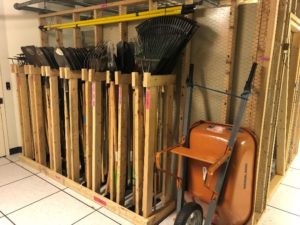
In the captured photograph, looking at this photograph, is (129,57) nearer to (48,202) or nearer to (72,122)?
(72,122)

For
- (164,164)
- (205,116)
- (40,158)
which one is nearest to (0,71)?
(40,158)

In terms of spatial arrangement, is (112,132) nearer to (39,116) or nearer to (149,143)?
(149,143)

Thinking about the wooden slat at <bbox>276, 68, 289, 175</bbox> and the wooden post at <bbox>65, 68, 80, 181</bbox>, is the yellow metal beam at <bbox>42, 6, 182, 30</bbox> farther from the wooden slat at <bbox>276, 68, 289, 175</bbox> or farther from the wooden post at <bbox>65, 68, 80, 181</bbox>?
the wooden slat at <bbox>276, 68, 289, 175</bbox>

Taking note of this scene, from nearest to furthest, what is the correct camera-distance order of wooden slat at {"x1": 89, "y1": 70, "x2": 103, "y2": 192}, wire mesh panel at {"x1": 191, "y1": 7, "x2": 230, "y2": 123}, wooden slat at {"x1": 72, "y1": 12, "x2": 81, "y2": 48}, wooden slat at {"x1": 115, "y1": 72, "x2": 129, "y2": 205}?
wire mesh panel at {"x1": 191, "y1": 7, "x2": 230, "y2": 123}, wooden slat at {"x1": 115, "y1": 72, "x2": 129, "y2": 205}, wooden slat at {"x1": 89, "y1": 70, "x2": 103, "y2": 192}, wooden slat at {"x1": 72, "y1": 12, "x2": 81, "y2": 48}

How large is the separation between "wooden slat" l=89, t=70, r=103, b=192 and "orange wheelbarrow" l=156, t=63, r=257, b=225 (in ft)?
3.00

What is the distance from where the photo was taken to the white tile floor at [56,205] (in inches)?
88.4

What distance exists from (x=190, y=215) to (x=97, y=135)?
4.08 ft

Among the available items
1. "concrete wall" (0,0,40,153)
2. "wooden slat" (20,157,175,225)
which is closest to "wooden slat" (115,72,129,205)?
"wooden slat" (20,157,175,225)

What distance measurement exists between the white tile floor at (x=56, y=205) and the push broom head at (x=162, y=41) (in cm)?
147

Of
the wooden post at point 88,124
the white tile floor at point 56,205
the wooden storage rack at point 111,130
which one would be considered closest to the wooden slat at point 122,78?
the wooden storage rack at point 111,130

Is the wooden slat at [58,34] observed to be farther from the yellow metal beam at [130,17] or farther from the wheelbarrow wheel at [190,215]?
the wheelbarrow wheel at [190,215]

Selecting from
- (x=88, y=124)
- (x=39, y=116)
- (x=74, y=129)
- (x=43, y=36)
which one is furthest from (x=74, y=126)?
(x=43, y=36)

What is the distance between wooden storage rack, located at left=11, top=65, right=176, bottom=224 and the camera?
2100 mm

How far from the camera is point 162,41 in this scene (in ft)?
6.45
